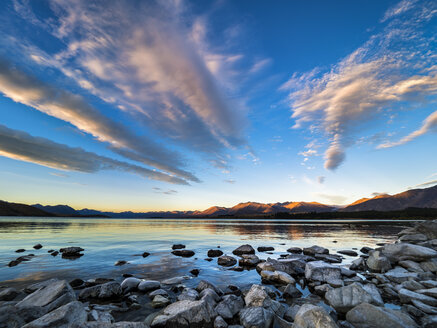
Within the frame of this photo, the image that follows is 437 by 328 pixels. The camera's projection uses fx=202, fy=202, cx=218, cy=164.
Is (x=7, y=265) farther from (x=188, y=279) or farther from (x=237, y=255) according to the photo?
(x=237, y=255)

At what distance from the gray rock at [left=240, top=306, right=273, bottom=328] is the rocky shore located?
31 millimetres

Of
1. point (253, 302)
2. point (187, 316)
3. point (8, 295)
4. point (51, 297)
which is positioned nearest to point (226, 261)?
point (253, 302)

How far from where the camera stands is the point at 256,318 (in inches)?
307

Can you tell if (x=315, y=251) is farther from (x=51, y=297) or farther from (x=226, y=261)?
(x=51, y=297)

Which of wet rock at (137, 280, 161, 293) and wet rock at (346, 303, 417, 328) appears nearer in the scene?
wet rock at (346, 303, 417, 328)

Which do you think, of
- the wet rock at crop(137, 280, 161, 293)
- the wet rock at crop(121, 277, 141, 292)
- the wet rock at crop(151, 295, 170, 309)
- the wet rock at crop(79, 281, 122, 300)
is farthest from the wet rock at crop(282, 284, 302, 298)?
the wet rock at crop(79, 281, 122, 300)

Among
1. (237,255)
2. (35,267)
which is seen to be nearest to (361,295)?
(237,255)

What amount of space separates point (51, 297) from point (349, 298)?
529 inches

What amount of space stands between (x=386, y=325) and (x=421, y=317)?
275 cm

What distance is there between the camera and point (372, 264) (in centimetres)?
1684

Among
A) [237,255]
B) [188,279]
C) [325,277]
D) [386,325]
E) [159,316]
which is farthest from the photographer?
[237,255]

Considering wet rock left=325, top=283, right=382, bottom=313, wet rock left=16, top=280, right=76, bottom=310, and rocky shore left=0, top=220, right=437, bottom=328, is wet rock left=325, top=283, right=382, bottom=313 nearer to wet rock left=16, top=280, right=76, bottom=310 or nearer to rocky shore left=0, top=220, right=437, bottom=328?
rocky shore left=0, top=220, right=437, bottom=328

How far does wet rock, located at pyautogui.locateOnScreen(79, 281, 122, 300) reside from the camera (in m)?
10.6

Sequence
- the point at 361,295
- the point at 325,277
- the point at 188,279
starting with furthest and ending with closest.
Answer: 1. the point at 188,279
2. the point at 325,277
3. the point at 361,295
